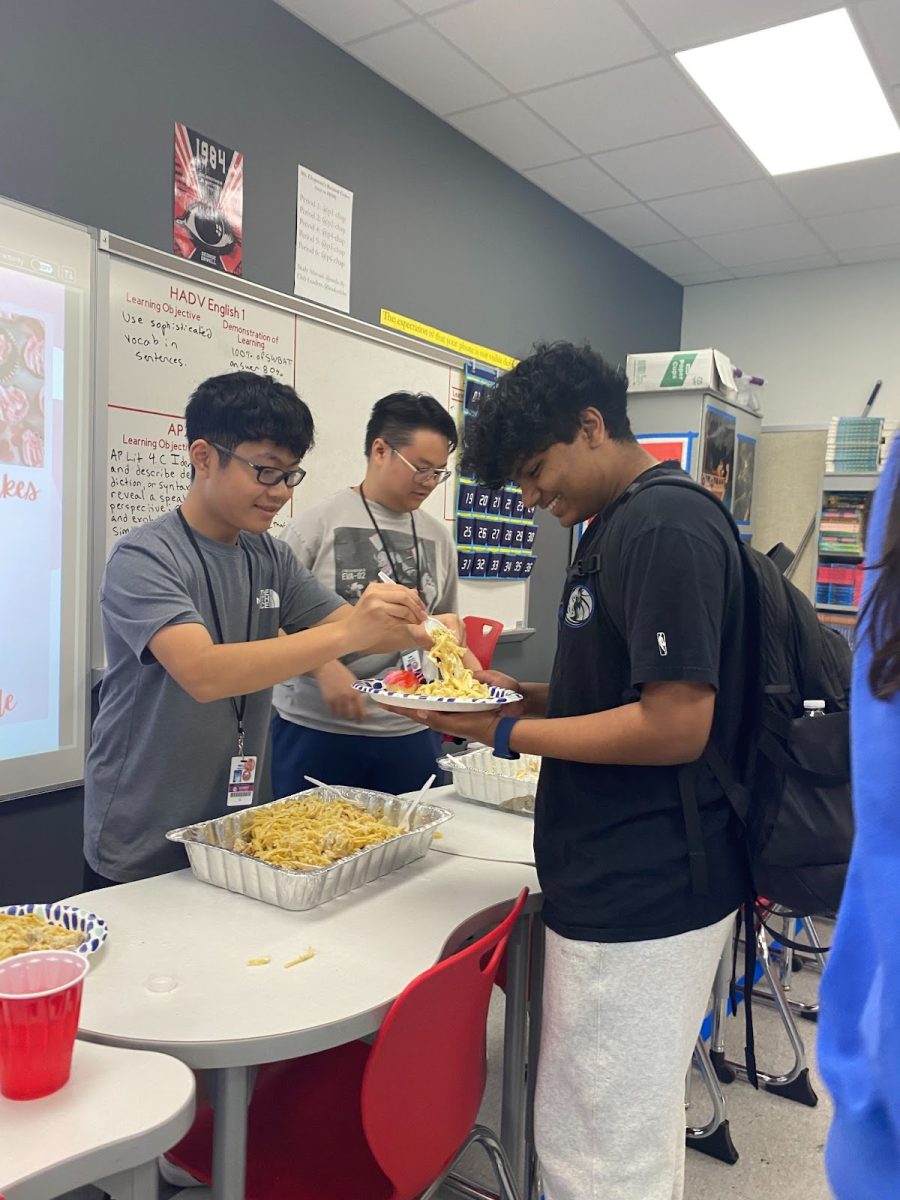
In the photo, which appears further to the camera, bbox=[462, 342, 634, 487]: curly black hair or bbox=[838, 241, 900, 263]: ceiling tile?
bbox=[838, 241, 900, 263]: ceiling tile

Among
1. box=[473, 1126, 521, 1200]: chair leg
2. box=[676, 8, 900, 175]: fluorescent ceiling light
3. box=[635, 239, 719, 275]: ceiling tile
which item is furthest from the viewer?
box=[635, 239, 719, 275]: ceiling tile

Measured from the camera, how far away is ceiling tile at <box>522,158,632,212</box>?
4062 mm

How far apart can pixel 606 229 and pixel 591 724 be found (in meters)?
4.21

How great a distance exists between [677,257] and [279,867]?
4.83 m

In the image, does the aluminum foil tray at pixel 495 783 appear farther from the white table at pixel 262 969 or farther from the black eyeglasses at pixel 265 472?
the black eyeglasses at pixel 265 472

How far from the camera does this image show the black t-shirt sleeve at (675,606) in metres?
1.26

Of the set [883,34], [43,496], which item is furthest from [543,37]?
[43,496]

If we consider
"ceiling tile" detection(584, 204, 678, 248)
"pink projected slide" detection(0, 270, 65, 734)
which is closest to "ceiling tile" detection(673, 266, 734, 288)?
"ceiling tile" detection(584, 204, 678, 248)

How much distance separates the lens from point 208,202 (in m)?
2.75

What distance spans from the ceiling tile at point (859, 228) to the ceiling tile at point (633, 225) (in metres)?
0.78

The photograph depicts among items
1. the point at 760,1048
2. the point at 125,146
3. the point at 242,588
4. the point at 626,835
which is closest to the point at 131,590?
the point at 242,588

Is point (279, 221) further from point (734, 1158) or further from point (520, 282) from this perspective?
point (734, 1158)

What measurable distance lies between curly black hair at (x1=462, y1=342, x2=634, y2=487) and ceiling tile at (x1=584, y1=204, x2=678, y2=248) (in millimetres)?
3461

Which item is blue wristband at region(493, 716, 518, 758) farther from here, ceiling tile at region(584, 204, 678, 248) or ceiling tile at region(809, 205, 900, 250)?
ceiling tile at region(809, 205, 900, 250)
